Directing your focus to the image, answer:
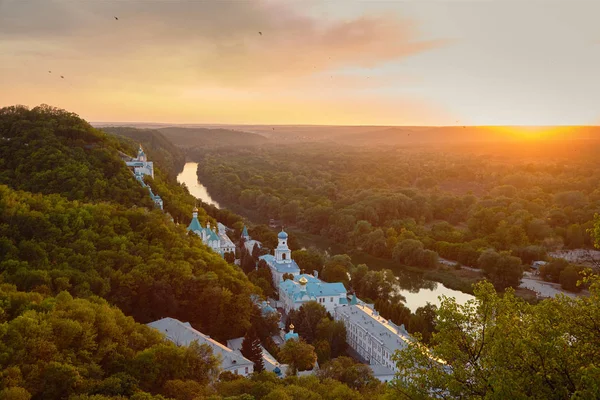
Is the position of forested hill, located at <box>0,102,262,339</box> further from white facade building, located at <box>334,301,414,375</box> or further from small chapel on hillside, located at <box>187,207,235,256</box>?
white facade building, located at <box>334,301,414,375</box>

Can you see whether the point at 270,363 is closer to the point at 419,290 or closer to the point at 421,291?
the point at 421,291

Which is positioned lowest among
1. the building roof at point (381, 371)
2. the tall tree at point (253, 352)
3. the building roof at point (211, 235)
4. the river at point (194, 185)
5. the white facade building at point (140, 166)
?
the river at point (194, 185)

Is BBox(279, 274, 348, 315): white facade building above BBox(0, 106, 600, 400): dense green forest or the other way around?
the other way around

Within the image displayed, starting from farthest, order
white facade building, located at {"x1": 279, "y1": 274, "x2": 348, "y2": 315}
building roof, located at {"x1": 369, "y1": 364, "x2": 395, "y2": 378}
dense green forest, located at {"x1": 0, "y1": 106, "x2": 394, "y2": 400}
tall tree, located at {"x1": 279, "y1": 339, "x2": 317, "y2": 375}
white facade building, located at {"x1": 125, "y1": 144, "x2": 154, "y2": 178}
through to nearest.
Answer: white facade building, located at {"x1": 125, "y1": 144, "x2": 154, "y2": 178}
white facade building, located at {"x1": 279, "y1": 274, "x2": 348, "y2": 315}
tall tree, located at {"x1": 279, "y1": 339, "x2": 317, "y2": 375}
building roof, located at {"x1": 369, "y1": 364, "x2": 395, "y2": 378}
dense green forest, located at {"x1": 0, "y1": 106, "x2": 394, "y2": 400}

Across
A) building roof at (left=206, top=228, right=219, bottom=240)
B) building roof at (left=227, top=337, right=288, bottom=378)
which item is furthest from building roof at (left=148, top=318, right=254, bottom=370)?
building roof at (left=206, top=228, right=219, bottom=240)

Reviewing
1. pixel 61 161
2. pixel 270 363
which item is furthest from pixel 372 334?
pixel 61 161

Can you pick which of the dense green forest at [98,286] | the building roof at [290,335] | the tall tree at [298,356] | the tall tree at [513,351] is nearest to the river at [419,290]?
the building roof at [290,335]

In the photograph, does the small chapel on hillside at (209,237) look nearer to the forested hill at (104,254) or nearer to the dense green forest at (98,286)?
the dense green forest at (98,286)
